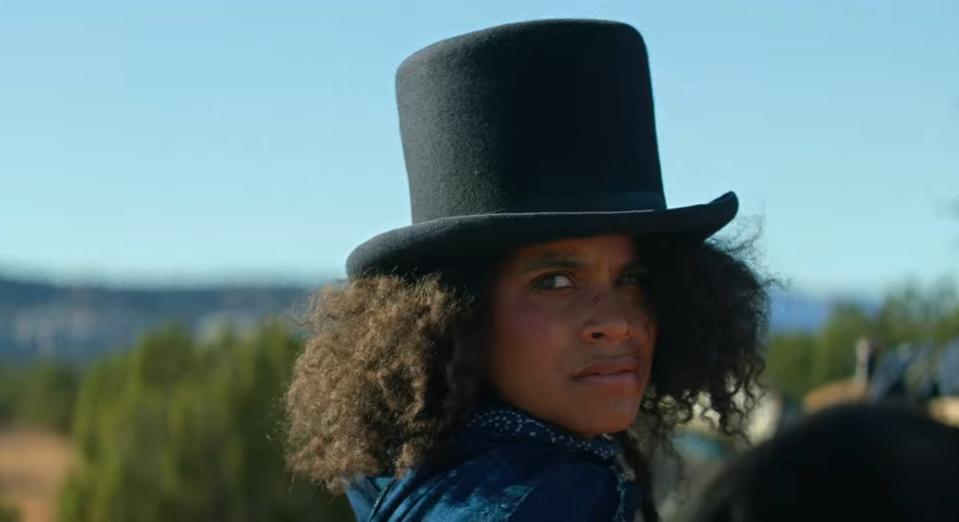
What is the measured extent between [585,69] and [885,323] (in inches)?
995

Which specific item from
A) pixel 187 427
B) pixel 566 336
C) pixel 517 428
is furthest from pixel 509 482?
pixel 187 427

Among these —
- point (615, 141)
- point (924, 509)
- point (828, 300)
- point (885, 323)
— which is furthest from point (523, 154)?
point (828, 300)

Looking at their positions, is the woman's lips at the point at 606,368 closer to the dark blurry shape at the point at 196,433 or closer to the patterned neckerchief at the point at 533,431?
the patterned neckerchief at the point at 533,431

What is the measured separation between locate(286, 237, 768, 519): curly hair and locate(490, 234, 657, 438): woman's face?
0.04 m

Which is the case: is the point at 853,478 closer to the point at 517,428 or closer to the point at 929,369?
the point at 517,428

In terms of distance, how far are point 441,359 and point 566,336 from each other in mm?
188

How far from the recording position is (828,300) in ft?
113

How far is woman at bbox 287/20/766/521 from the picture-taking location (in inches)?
93.3

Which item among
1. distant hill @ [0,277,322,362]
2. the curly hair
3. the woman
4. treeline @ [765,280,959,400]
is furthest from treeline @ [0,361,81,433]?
treeline @ [765,280,959,400]

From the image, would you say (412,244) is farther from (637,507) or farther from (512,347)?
(637,507)

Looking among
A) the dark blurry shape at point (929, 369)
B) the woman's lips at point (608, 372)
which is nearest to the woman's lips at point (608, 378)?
the woman's lips at point (608, 372)

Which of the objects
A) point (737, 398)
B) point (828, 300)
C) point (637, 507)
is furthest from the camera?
point (828, 300)

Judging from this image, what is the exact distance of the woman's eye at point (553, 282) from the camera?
2.43 m

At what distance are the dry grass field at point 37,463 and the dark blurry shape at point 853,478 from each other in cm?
983
